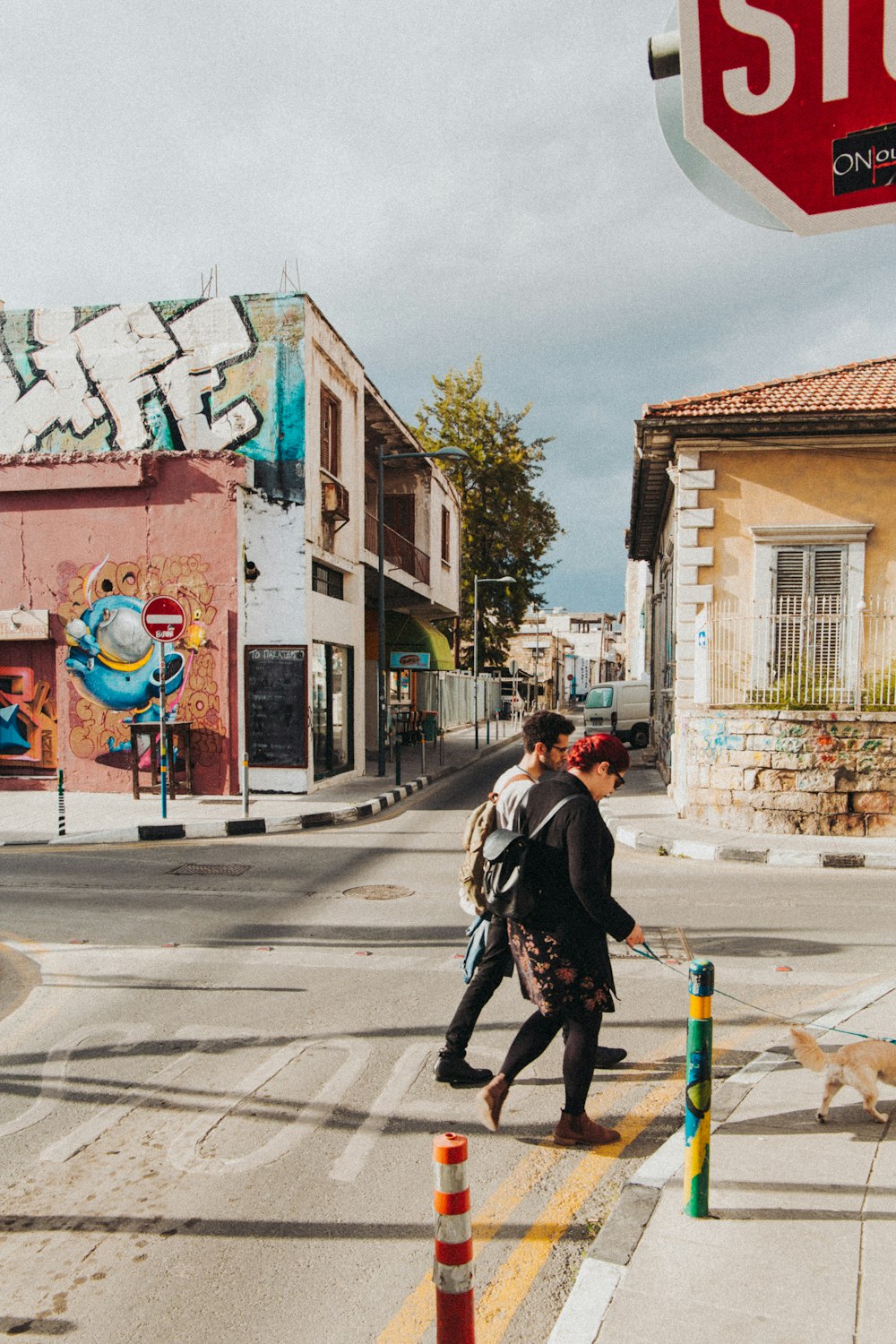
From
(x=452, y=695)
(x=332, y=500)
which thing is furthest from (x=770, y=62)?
(x=452, y=695)

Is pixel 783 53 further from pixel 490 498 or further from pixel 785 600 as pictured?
pixel 490 498

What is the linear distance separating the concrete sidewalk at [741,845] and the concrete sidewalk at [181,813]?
4342mm

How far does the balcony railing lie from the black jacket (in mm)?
17571

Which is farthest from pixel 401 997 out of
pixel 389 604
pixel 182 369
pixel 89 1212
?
pixel 389 604

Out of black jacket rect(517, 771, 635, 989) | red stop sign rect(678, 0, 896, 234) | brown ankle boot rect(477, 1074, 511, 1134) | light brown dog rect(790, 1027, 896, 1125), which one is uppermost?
red stop sign rect(678, 0, 896, 234)

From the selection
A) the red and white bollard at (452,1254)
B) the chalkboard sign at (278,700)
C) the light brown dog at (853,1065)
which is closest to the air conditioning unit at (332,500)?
the chalkboard sign at (278,700)

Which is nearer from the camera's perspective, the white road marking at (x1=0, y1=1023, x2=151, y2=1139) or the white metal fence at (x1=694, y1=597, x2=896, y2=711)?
the white road marking at (x1=0, y1=1023, x2=151, y2=1139)

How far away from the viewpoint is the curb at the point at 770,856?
431 inches

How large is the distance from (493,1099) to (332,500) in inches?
557

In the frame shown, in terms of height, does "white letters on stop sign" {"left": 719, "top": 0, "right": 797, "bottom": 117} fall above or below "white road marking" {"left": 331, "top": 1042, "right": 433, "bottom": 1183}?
above

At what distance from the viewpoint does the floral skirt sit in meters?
3.92

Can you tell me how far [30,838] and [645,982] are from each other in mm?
8609

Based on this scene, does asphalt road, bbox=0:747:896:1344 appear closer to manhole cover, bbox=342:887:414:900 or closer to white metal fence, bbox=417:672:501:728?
manhole cover, bbox=342:887:414:900

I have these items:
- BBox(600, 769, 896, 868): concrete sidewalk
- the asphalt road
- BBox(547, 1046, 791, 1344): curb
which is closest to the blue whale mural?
the asphalt road
